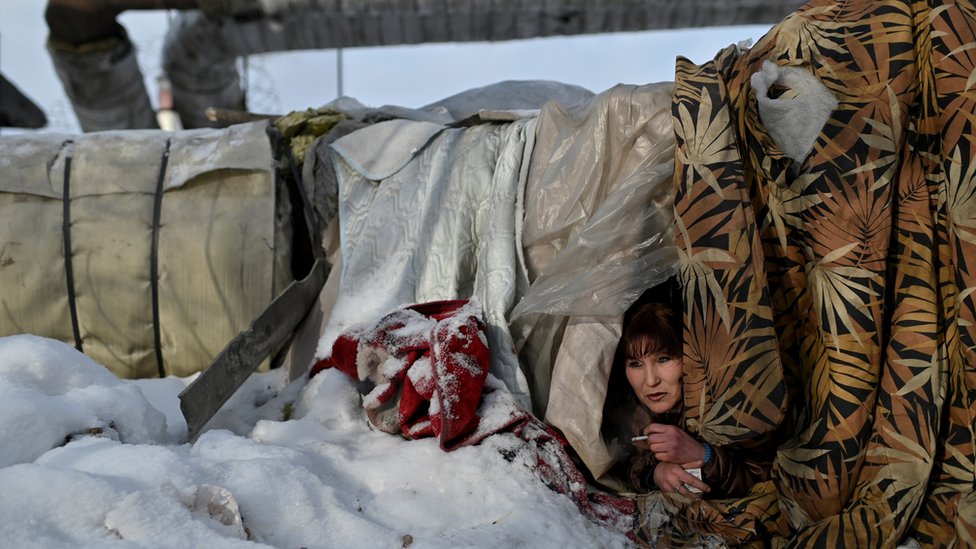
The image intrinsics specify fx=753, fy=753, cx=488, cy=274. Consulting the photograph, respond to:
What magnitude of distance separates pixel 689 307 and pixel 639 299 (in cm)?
34

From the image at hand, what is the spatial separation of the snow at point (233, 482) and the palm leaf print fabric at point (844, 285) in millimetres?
373

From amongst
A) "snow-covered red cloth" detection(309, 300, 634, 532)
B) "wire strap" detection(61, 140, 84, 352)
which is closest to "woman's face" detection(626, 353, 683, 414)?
"snow-covered red cloth" detection(309, 300, 634, 532)

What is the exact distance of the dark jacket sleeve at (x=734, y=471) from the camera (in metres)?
1.71

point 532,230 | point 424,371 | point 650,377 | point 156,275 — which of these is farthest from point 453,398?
point 156,275

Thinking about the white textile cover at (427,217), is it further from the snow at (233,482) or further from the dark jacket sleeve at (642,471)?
the dark jacket sleeve at (642,471)

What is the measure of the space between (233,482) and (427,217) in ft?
3.74

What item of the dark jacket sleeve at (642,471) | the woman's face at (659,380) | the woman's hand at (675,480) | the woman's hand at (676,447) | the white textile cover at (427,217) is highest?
the white textile cover at (427,217)

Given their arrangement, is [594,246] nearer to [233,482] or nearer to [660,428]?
[660,428]

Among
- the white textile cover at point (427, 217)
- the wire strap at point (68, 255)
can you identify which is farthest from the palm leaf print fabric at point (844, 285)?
the wire strap at point (68, 255)

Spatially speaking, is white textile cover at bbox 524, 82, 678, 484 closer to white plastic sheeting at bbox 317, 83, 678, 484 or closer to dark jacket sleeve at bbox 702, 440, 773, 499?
white plastic sheeting at bbox 317, 83, 678, 484

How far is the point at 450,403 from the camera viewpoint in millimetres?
1748

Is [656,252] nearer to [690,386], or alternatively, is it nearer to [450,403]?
[690,386]

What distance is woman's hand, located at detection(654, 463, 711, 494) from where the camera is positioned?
1704mm

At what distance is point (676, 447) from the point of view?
5.68 ft
